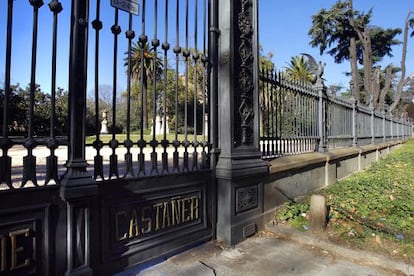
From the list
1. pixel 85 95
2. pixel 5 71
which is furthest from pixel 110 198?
pixel 5 71

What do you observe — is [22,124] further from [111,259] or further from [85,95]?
[111,259]

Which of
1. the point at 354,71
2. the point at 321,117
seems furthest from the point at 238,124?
the point at 354,71

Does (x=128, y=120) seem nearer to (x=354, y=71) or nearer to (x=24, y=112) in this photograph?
(x=24, y=112)

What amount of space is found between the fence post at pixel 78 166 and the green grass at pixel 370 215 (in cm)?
317

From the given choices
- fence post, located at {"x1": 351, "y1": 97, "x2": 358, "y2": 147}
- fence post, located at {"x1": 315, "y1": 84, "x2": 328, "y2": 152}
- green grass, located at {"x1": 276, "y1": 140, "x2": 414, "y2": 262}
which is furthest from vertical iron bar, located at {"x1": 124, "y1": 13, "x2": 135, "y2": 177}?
fence post, located at {"x1": 351, "y1": 97, "x2": 358, "y2": 147}

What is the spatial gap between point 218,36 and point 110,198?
8.59 ft

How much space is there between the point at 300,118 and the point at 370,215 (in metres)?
2.42

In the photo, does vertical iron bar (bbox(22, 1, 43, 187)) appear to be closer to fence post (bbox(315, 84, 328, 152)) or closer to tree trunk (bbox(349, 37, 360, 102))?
fence post (bbox(315, 84, 328, 152))

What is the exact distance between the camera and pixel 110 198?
2.95 meters

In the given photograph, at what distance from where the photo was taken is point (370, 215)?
4957mm

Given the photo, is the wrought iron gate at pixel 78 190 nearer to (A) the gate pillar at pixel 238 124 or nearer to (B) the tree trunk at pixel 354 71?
(A) the gate pillar at pixel 238 124

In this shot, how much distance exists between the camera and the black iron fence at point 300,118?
5.50 metres

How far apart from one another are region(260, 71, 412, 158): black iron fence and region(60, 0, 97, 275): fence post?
310 centimetres

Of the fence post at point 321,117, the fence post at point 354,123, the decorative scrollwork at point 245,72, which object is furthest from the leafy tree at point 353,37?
the decorative scrollwork at point 245,72
